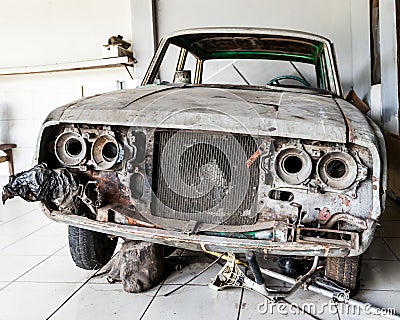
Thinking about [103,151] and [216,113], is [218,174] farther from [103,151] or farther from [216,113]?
[103,151]

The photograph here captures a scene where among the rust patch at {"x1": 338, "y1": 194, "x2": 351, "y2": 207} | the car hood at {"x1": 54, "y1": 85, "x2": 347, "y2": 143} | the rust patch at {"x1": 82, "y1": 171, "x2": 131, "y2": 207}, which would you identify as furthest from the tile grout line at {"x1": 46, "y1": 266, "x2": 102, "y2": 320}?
the rust patch at {"x1": 338, "y1": 194, "x2": 351, "y2": 207}

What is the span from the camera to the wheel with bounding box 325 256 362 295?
1938 millimetres

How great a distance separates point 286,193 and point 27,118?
15.4 feet

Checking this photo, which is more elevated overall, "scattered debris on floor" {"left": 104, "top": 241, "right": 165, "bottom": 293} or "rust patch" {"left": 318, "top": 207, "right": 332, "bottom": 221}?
"rust patch" {"left": 318, "top": 207, "right": 332, "bottom": 221}

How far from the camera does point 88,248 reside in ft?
7.10

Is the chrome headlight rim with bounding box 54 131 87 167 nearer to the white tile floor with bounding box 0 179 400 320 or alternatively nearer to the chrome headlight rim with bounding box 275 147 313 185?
the white tile floor with bounding box 0 179 400 320

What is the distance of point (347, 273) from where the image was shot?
1954 mm

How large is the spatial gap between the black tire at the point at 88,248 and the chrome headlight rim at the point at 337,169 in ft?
3.85

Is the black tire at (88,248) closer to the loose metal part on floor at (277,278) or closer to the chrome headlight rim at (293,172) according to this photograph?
the loose metal part on floor at (277,278)

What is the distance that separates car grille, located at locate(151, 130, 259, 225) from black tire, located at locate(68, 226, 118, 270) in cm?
51

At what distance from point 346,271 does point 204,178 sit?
0.79 meters

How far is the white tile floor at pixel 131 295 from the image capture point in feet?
6.04

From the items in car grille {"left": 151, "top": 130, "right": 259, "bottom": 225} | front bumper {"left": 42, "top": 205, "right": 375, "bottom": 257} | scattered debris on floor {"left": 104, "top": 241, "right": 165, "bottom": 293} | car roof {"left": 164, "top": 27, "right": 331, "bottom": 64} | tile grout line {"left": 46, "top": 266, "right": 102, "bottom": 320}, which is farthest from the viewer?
car roof {"left": 164, "top": 27, "right": 331, "bottom": 64}

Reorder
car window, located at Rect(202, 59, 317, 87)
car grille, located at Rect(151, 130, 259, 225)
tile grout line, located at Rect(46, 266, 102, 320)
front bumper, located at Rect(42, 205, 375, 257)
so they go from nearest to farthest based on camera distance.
Answer: front bumper, located at Rect(42, 205, 375, 257), car grille, located at Rect(151, 130, 259, 225), tile grout line, located at Rect(46, 266, 102, 320), car window, located at Rect(202, 59, 317, 87)
